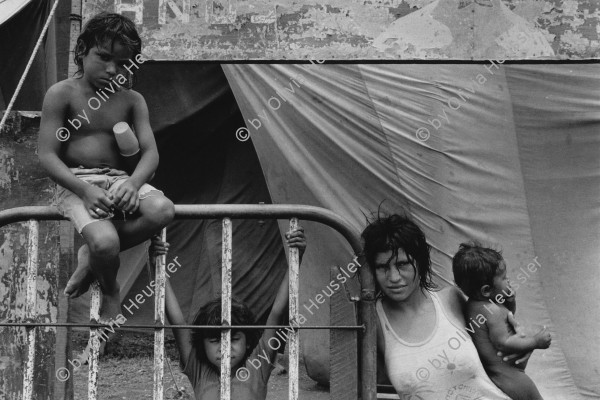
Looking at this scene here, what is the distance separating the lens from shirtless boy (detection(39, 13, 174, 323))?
2746mm

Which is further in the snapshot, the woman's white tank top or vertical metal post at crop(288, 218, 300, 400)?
the woman's white tank top

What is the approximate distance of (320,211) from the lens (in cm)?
296

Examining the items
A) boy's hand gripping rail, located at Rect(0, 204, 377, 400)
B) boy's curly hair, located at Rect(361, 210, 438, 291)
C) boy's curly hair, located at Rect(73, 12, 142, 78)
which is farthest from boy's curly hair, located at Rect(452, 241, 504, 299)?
boy's curly hair, located at Rect(73, 12, 142, 78)

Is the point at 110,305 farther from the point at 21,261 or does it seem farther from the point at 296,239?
the point at 21,261

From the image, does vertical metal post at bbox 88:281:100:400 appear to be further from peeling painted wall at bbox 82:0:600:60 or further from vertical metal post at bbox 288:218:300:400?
peeling painted wall at bbox 82:0:600:60

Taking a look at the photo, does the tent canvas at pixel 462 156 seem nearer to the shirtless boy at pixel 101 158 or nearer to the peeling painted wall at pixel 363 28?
the peeling painted wall at pixel 363 28

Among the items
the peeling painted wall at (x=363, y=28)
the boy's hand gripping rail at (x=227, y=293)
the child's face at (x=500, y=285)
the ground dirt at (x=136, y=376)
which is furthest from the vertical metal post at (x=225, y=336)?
the ground dirt at (x=136, y=376)

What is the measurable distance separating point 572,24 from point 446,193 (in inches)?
43.8

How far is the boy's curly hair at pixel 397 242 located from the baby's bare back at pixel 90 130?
95 centimetres

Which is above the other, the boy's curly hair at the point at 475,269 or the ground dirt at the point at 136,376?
the ground dirt at the point at 136,376

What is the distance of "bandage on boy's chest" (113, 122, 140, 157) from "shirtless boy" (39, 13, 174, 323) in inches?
1.8

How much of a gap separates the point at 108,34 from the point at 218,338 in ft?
4.22

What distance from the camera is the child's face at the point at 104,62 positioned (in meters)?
2.90

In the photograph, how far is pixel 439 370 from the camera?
297 centimetres
